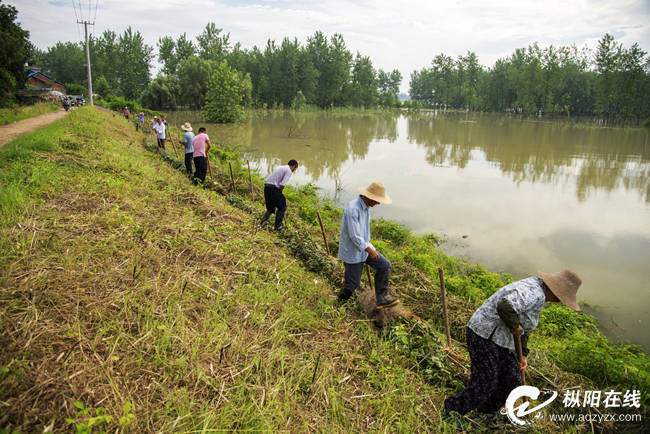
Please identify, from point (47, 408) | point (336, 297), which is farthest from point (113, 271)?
point (336, 297)

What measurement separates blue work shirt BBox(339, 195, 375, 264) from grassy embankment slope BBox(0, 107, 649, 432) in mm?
702

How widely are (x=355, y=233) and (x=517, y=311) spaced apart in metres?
1.86

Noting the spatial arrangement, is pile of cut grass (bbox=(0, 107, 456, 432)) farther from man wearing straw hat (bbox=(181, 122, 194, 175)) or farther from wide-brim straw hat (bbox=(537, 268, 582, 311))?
man wearing straw hat (bbox=(181, 122, 194, 175))

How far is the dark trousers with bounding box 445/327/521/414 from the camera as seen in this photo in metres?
3.01

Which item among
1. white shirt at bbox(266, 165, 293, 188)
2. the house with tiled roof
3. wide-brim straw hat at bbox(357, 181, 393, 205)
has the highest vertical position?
the house with tiled roof

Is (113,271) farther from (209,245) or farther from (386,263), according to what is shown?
(386,263)

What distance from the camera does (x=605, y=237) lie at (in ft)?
29.6

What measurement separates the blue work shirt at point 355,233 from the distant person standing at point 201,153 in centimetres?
633

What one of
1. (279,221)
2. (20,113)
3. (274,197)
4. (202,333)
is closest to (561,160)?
(279,221)

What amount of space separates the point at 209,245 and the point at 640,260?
9119mm

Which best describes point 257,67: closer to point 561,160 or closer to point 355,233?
point 561,160

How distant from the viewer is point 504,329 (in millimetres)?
2986

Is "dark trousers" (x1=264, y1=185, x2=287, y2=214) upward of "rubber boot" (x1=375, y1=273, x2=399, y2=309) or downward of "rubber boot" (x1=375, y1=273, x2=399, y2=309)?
upward

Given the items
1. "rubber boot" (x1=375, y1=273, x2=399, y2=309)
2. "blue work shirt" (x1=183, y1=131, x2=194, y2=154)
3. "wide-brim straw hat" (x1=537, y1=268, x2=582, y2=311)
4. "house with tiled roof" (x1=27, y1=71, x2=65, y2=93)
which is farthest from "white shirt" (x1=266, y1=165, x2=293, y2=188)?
"house with tiled roof" (x1=27, y1=71, x2=65, y2=93)
